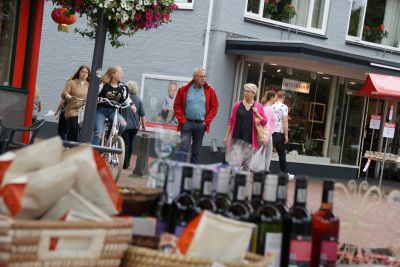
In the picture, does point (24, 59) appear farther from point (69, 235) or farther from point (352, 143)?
point (352, 143)

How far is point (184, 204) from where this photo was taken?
2688 millimetres

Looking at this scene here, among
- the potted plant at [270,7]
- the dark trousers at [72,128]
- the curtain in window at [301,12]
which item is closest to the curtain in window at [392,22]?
the curtain in window at [301,12]

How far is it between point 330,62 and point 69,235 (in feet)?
50.3

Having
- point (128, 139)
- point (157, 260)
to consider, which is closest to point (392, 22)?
point (128, 139)

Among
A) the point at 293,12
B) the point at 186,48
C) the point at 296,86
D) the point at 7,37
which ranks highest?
the point at 293,12

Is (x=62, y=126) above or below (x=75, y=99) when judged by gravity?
below

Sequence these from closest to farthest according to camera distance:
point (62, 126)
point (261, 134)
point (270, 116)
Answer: point (261, 134), point (270, 116), point (62, 126)

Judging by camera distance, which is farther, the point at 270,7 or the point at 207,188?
the point at 270,7

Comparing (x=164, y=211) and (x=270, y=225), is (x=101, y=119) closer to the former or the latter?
(x=164, y=211)

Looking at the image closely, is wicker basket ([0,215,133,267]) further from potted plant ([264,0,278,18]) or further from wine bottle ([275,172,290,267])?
potted plant ([264,0,278,18])

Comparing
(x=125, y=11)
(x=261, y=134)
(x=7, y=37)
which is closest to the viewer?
(x=125, y=11)

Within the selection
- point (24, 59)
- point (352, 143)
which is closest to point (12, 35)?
point (24, 59)

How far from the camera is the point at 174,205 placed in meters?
2.72

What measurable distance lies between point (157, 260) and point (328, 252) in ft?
2.68
